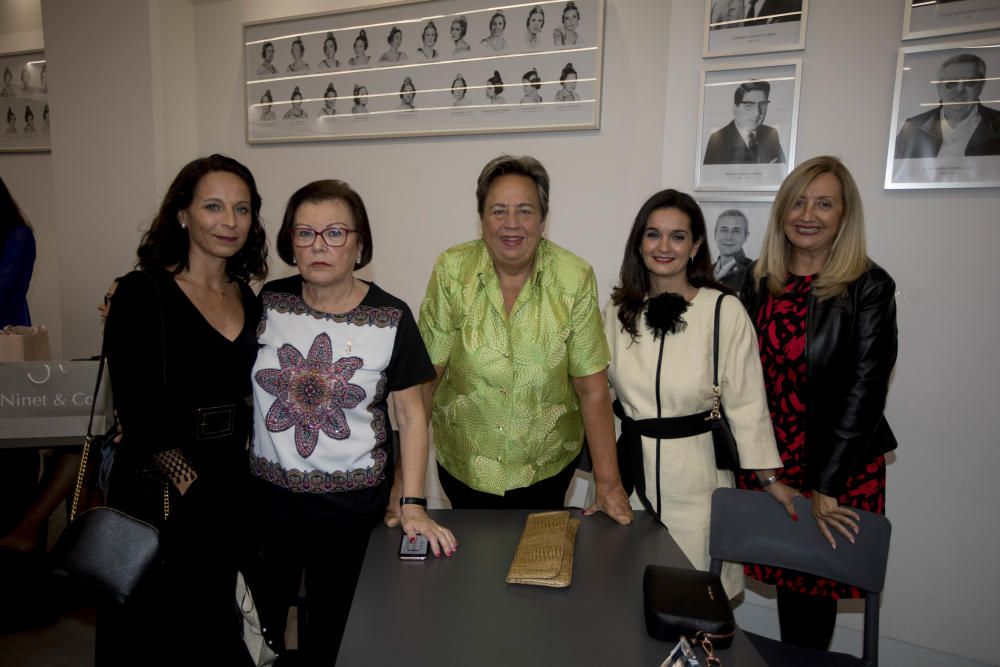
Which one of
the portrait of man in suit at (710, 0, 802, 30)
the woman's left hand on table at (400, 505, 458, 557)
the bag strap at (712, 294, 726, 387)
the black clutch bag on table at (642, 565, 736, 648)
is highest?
the portrait of man in suit at (710, 0, 802, 30)

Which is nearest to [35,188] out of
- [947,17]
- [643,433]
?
[643,433]

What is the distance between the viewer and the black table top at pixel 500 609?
3.32ft

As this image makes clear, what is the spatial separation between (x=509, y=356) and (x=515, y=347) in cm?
3

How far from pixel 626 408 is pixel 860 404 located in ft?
2.39

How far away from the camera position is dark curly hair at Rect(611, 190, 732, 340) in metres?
1.83

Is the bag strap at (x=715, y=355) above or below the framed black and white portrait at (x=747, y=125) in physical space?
below

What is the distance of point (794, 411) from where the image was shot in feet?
6.25

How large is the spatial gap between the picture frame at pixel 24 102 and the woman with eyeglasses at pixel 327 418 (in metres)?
3.91

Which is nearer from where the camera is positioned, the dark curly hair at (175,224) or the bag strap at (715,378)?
the dark curly hair at (175,224)

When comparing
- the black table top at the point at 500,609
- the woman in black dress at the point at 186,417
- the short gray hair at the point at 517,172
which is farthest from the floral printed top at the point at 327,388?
the short gray hair at the point at 517,172

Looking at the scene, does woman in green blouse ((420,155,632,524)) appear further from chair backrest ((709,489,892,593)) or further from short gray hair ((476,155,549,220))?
chair backrest ((709,489,892,593))

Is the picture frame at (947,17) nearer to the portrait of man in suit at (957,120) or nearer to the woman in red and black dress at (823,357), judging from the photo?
the portrait of man in suit at (957,120)

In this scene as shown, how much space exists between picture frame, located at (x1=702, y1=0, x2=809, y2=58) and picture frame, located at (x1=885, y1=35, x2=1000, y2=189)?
394mm

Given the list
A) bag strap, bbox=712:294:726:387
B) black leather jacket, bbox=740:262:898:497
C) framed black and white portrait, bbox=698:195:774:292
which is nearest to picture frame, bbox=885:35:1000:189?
framed black and white portrait, bbox=698:195:774:292
